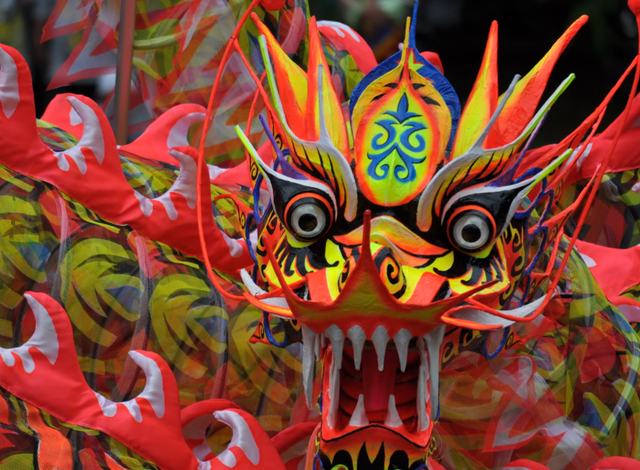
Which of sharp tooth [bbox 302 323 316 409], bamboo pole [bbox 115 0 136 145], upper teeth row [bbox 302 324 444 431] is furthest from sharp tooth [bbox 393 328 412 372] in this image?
bamboo pole [bbox 115 0 136 145]

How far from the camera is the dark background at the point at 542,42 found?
4340 millimetres

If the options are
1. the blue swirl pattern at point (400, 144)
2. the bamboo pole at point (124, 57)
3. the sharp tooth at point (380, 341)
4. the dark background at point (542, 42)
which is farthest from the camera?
the dark background at point (542, 42)

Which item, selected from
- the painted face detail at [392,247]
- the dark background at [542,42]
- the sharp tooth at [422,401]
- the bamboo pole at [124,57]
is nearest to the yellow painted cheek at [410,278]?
the painted face detail at [392,247]

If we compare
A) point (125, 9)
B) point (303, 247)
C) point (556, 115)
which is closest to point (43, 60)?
point (125, 9)

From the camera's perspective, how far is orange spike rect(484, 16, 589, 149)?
3.67ft

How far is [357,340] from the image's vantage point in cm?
91

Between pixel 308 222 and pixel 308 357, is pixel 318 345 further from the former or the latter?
pixel 308 222

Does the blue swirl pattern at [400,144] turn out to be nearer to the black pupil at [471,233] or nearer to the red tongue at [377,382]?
the black pupil at [471,233]

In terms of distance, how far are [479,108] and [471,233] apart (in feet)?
0.66

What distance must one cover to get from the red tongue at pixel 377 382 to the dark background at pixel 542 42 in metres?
3.47

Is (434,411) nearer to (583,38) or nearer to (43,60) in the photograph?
(43,60)

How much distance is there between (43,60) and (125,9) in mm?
1288

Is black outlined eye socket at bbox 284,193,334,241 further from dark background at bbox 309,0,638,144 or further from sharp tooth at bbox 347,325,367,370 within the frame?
dark background at bbox 309,0,638,144

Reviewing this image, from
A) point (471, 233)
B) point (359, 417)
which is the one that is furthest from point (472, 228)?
point (359, 417)
